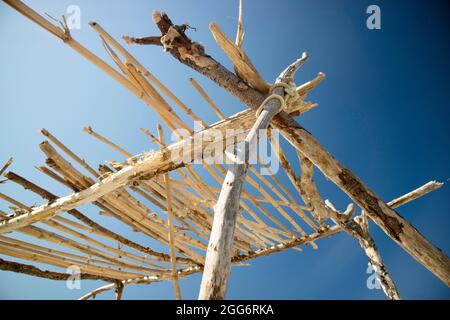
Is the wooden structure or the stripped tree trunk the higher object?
the wooden structure

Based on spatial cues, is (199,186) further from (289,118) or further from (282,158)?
(289,118)

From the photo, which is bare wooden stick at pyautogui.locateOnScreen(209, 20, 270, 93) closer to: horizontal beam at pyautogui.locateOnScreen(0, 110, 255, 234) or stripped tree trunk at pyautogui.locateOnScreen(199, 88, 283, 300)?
horizontal beam at pyautogui.locateOnScreen(0, 110, 255, 234)

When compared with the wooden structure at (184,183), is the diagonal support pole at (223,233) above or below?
below

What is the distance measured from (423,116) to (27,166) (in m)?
5.39

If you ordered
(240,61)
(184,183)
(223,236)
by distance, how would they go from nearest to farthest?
(223,236) → (240,61) → (184,183)

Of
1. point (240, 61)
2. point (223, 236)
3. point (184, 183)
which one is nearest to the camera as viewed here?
point (223, 236)

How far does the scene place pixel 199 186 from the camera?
1291mm

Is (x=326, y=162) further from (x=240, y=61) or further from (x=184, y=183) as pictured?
(x=184, y=183)

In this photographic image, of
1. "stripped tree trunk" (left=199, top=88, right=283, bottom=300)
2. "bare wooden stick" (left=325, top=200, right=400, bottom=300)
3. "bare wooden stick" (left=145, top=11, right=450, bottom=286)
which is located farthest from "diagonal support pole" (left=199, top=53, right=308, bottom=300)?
"bare wooden stick" (left=325, top=200, right=400, bottom=300)

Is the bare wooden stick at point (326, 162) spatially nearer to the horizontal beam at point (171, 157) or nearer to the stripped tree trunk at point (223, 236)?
the horizontal beam at point (171, 157)

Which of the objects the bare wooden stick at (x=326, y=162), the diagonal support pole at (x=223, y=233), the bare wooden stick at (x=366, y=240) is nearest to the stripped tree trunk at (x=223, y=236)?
the diagonal support pole at (x=223, y=233)

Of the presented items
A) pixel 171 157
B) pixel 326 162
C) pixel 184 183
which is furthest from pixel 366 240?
pixel 171 157

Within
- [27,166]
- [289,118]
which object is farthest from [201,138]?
[27,166]

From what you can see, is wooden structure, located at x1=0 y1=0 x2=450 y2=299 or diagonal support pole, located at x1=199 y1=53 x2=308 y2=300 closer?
diagonal support pole, located at x1=199 y1=53 x2=308 y2=300
